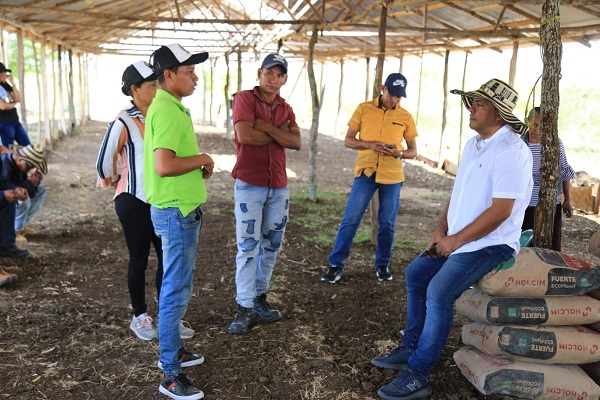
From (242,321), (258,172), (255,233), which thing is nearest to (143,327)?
(242,321)

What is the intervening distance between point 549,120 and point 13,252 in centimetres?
491

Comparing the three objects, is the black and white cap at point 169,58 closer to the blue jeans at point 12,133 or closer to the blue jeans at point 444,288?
the blue jeans at point 444,288

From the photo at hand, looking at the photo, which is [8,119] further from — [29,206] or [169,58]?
[169,58]

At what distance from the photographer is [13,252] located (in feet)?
17.0

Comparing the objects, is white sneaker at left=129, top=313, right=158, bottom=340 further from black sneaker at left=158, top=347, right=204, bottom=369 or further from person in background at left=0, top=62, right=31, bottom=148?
person in background at left=0, top=62, right=31, bottom=148

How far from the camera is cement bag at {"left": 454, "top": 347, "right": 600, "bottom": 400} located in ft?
9.30

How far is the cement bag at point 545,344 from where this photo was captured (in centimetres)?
287

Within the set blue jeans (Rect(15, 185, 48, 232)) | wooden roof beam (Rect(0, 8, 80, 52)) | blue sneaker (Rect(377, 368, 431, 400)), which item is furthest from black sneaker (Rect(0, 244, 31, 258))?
wooden roof beam (Rect(0, 8, 80, 52))

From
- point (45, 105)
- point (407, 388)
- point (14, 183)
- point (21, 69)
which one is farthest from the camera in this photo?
point (45, 105)

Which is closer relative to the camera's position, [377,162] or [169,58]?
[169,58]

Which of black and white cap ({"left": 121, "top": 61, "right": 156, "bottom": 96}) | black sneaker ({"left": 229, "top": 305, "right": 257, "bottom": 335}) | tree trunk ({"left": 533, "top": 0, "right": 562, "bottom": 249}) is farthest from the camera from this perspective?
black sneaker ({"left": 229, "top": 305, "right": 257, "bottom": 335})

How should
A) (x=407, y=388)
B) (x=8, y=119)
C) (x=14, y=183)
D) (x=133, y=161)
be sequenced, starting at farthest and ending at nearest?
(x=8, y=119)
(x=14, y=183)
(x=133, y=161)
(x=407, y=388)

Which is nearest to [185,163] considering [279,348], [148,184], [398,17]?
[148,184]

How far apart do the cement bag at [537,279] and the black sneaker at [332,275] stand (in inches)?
87.4
